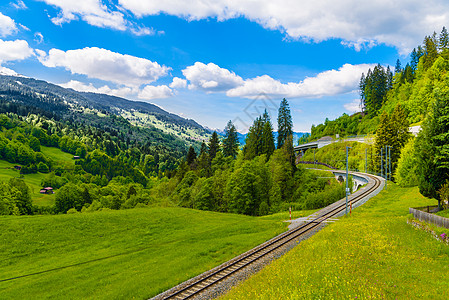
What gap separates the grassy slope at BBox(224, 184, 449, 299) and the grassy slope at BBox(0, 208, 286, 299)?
6886 mm

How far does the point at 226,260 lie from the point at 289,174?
5343 cm

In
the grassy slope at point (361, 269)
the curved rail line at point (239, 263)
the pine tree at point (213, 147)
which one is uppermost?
the pine tree at point (213, 147)

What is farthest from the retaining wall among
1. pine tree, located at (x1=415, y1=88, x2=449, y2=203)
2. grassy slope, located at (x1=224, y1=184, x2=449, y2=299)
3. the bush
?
the bush

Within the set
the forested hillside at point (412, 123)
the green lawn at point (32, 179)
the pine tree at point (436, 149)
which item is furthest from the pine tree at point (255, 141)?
the green lawn at point (32, 179)

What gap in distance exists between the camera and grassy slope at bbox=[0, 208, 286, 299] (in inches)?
733

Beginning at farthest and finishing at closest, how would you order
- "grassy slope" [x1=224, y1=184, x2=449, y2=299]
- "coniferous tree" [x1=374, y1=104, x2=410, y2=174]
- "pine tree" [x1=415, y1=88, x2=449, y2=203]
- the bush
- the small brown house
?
the small brown house, "coniferous tree" [x1=374, y1=104, x2=410, y2=174], the bush, "pine tree" [x1=415, y1=88, x2=449, y2=203], "grassy slope" [x1=224, y1=184, x2=449, y2=299]

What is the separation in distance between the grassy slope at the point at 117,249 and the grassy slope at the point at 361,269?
689 centimetres

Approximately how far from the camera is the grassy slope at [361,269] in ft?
37.5

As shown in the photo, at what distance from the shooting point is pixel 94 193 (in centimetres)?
12531

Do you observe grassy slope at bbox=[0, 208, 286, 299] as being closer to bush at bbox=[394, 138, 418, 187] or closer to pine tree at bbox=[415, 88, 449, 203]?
pine tree at bbox=[415, 88, 449, 203]

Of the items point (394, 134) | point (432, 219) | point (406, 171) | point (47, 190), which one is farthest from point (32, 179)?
point (432, 219)

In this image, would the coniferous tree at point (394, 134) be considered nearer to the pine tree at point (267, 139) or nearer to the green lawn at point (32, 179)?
the pine tree at point (267, 139)

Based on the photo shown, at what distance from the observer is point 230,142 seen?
10356 centimetres

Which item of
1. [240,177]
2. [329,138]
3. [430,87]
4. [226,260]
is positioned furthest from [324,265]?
[329,138]
